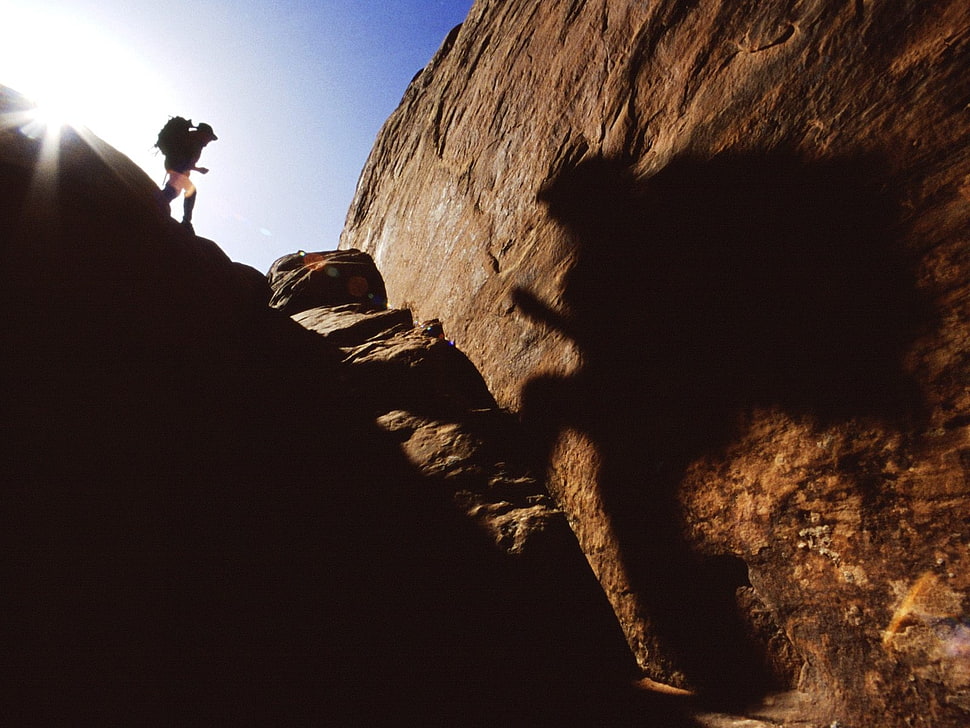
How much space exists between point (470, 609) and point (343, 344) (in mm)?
4484

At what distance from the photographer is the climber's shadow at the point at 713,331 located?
194 centimetres

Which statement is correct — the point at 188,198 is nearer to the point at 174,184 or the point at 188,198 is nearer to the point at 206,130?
the point at 174,184

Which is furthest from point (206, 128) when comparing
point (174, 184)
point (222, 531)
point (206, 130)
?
point (222, 531)

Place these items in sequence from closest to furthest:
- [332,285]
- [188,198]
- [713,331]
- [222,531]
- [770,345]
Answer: [770,345] → [713,331] → [222,531] → [188,198] → [332,285]

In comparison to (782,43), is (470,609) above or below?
below

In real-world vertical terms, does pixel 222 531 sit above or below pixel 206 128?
below

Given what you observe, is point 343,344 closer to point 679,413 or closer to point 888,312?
point 679,413

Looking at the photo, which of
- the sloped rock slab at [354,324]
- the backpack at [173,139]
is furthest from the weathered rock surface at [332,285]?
the backpack at [173,139]

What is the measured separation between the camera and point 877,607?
1.75 meters

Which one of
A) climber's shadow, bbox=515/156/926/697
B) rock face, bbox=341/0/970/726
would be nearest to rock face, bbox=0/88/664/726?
climber's shadow, bbox=515/156/926/697

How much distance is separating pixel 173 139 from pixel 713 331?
7253mm

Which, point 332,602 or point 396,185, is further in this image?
point 396,185

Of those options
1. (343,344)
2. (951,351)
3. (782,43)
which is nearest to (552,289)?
(782,43)

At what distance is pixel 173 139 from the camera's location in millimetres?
5832
